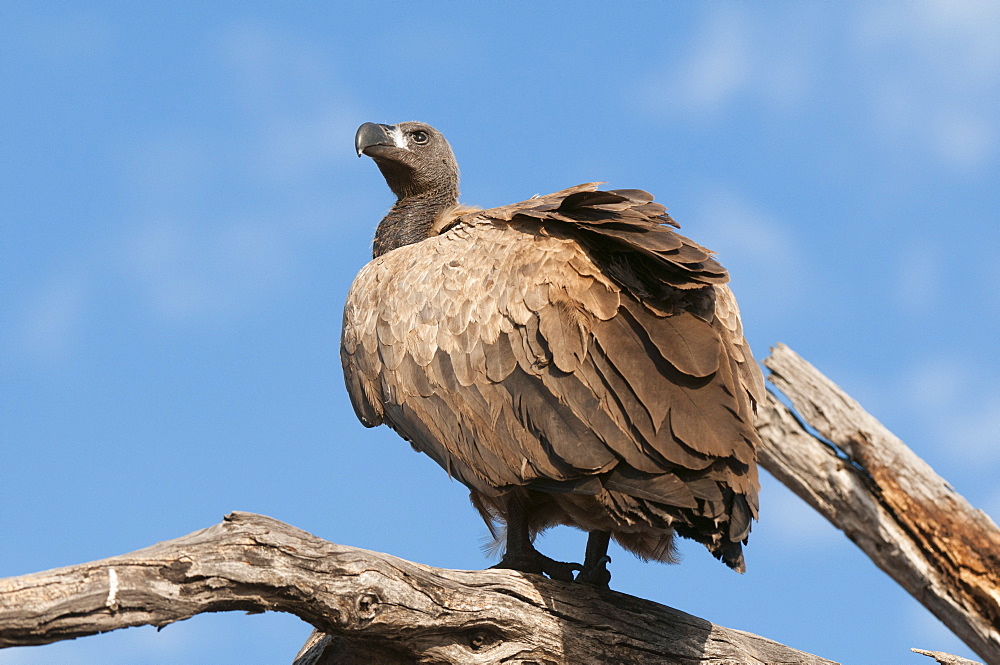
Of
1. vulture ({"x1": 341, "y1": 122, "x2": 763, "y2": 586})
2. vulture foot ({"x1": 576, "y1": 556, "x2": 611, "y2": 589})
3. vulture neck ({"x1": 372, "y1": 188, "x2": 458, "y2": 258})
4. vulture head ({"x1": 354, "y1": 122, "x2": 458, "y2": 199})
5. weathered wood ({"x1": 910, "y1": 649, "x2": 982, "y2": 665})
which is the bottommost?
weathered wood ({"x1": 910, "y1": 649, "x2": 982, "y2": 665})

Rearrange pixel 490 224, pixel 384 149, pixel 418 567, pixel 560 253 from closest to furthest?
1. pixel 418 567
2. pixel 560 253
3. pixel 490 224
4. pixel 384 149

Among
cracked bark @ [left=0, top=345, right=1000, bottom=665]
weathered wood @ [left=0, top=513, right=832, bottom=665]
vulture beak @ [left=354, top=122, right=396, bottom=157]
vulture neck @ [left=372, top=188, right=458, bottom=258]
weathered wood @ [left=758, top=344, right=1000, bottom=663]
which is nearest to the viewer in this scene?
weathered wood @ [left=0, top=513, right=832, bottom=665]

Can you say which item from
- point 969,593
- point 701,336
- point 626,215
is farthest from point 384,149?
point 969,593

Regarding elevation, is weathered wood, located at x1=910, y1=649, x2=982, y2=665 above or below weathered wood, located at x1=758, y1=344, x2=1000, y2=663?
below

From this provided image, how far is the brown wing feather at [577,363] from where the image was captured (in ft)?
15.8

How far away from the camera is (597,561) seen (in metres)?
5.83

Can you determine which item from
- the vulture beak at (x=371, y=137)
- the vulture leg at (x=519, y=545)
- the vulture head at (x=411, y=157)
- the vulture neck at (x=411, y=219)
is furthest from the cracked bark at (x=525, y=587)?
the vulture beak at (x=371, y=137)

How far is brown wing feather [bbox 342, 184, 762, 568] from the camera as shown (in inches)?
189

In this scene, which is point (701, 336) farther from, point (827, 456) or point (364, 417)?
point (364, 417)

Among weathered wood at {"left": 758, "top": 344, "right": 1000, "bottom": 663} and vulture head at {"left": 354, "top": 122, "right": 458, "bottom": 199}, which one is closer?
A: weathered wood at {"left": 758, "top": 344, "right": 1000, "bottom": 663}

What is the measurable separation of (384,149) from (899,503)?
431cm

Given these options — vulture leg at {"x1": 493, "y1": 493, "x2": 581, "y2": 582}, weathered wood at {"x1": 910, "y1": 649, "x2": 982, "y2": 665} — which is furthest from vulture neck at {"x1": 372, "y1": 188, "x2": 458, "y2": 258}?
weathered wood at {"x1": 910, "y1": 649, "x2": 982, "y2": 665}

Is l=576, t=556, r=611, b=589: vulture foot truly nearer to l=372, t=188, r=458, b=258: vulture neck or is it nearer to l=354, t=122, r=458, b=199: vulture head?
l=372, t=188, r=458, b=258: vulture neck

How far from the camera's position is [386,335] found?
583 cm
